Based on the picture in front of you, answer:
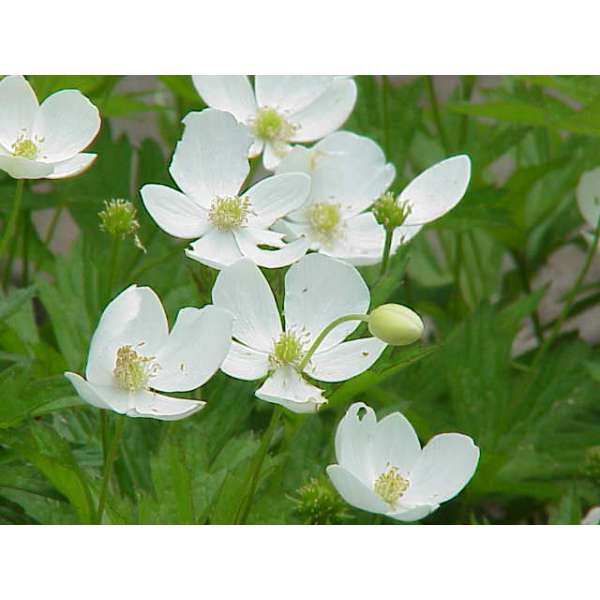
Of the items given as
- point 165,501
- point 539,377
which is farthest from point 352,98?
point 165,501

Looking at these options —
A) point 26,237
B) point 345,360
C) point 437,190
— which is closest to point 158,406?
point 345,360

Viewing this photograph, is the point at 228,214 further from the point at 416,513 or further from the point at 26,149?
the point at 416,513

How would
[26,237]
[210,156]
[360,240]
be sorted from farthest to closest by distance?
[26,237] < [360,240] < [210,156]

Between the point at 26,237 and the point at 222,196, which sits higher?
the point at 222,196

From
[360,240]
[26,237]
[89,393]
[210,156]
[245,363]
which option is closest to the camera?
[89,393]

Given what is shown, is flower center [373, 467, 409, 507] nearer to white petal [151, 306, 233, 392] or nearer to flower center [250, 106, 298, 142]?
white petal [151, 306, 233, 392]

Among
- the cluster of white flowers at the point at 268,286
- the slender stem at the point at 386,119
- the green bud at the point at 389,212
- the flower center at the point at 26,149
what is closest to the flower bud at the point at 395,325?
the cluster of white flowers at the point at 268,286

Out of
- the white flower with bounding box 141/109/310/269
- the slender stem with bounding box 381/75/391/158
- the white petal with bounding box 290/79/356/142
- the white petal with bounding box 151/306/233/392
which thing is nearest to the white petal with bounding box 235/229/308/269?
the white flower with bounding box 141/109/310/269

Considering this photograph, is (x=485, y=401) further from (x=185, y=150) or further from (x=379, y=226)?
(x=185, y=150)
